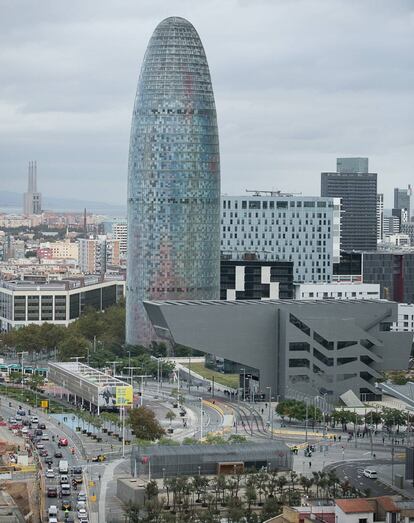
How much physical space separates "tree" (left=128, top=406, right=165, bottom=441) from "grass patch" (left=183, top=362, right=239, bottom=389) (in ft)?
43.0

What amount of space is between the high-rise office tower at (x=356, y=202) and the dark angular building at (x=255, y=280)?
240ft

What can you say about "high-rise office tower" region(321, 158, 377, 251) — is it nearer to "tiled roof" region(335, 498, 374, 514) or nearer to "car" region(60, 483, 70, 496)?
"car" region(60, 483, 70, 496)

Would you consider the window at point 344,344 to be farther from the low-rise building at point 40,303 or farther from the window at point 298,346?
the low-rise building at point 40,303

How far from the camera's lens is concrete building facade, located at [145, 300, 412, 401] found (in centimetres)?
7762

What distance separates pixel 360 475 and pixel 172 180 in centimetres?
4214

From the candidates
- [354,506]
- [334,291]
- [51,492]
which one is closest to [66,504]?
[51,492]

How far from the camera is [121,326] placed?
104125mm

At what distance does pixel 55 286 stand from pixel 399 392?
6115 cm

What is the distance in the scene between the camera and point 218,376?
8581 cm

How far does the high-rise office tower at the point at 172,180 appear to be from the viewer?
96750mm

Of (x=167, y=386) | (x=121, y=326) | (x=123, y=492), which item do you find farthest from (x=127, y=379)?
(x=123, y=492)

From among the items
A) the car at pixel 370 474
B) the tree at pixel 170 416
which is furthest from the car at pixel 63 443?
the car at pixel 370 474

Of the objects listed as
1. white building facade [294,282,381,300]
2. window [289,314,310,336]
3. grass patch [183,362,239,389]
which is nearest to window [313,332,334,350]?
window [289,314,310,336]

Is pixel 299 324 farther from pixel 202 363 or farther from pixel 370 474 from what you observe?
pixel 370 474
